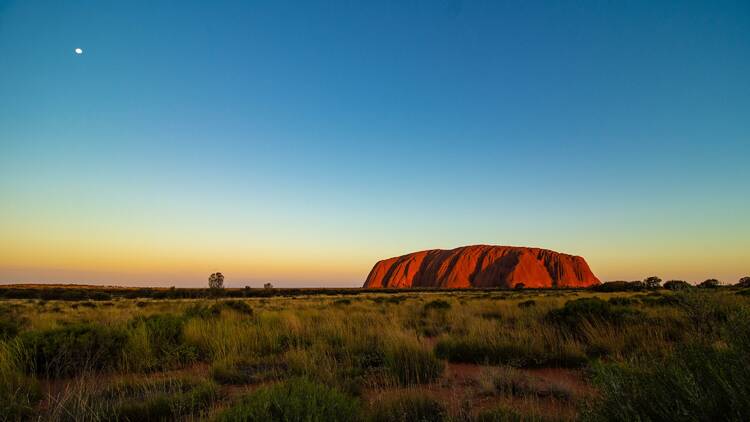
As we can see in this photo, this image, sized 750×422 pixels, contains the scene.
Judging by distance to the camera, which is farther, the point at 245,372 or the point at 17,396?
the point at 245,372

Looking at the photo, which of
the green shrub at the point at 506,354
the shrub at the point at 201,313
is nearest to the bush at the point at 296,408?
the green shrub at the point at 506,354

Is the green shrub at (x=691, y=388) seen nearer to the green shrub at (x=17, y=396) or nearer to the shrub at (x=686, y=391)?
the shrub at (x=686, y=391)

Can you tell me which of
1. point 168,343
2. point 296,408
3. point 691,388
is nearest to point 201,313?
point 168,343

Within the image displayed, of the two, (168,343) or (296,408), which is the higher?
(296,408)

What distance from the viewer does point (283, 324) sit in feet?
36.5

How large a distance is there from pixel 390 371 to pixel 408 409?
2.01 metres

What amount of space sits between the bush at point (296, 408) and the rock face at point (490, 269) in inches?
3732

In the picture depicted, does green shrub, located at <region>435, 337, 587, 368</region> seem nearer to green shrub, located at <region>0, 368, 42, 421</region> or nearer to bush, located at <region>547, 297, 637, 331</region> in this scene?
bush, located at <region>547, 297, 637, 331</region>

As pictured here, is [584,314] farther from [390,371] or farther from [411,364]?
[390,371]

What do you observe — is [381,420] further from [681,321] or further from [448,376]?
[681,321]

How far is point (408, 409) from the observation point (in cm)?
415

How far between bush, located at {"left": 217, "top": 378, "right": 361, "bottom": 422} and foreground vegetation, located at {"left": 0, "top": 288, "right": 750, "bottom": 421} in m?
0.02

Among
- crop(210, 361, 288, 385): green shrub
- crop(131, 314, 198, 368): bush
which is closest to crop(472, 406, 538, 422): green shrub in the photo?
crop(210, 361, 288, 385): green shrub

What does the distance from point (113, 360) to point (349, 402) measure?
5.99m
